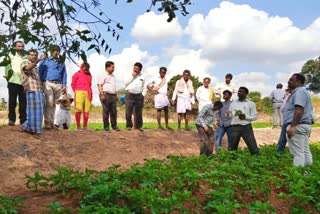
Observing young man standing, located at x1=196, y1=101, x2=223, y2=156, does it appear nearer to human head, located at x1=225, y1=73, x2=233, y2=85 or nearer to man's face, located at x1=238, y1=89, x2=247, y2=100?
man's face, located at x1=238, y1=89, x2=247, y2=100

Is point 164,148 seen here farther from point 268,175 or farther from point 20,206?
point 20,206

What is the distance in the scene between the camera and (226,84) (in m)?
13.4

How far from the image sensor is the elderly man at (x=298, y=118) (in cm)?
717

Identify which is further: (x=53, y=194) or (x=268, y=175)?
(x=268, y=175)

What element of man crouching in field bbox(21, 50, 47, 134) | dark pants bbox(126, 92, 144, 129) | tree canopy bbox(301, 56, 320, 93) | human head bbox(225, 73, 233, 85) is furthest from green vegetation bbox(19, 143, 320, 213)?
tree canopy bbox(301, 56, 320, 93)

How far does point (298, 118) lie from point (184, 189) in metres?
2.20

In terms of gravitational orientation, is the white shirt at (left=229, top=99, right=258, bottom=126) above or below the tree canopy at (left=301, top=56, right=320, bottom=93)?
below

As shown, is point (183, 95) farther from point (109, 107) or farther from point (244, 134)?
point (244, 134)

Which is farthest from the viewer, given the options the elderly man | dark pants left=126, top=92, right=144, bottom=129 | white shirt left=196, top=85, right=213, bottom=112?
white shirt left=196, top=85, right=213, bottom=112

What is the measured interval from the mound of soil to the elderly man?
3637mm

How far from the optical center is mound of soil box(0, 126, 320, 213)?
749 centimetres

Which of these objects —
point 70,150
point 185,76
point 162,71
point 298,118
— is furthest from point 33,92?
point 185,76

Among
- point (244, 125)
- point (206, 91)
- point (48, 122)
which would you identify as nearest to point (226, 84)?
point (206, 91)

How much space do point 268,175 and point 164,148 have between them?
4665mm
